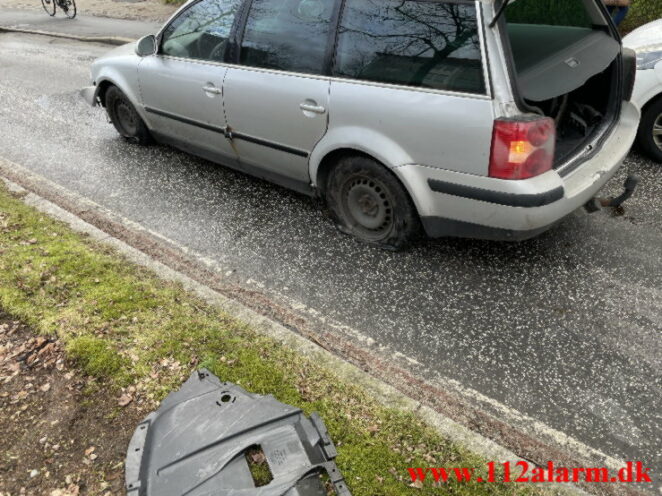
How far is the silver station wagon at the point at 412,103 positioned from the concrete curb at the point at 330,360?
3.70 ft

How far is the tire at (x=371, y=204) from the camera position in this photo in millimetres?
3453

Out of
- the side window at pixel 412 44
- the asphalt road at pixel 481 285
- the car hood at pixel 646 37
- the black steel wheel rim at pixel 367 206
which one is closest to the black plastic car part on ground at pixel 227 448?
the asphalt road at pixel 481 285

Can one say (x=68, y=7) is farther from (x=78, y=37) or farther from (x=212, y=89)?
(x=212, y=89)

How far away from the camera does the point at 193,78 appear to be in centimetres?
430

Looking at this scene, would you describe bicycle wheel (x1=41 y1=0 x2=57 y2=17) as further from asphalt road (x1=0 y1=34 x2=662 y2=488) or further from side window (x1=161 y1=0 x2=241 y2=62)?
side window (x1=161 y1=0 x2=241 y2=62)

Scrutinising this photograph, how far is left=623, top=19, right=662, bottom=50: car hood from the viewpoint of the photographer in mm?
4801

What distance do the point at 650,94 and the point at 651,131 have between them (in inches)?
13.3

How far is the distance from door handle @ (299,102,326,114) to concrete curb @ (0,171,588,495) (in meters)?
1.34

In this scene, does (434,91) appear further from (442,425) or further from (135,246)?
(135,246)

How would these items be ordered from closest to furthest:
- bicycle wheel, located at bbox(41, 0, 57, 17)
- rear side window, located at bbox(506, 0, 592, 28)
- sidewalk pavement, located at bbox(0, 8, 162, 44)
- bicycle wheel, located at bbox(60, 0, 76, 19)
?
rear side window, located at bbox(506, 0, 592, 28) → sidewalk pavement, located at bbox(0, 8, 162, 44) → bicycle wheel, located at bbox(60, 0, 76, 19) → bicycle wheel, located at bbox(41, 0, 57, 17)

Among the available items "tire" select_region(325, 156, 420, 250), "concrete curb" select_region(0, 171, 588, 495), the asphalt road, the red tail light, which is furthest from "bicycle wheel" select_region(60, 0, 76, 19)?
the red tail light

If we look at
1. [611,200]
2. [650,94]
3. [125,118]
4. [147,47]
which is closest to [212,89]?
[147,47]

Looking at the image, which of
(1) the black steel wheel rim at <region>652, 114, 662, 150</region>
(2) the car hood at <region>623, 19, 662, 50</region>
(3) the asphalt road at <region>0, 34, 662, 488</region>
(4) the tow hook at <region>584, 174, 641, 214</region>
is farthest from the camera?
(2) the car hood at <region>623, 19, 662, 50</region>

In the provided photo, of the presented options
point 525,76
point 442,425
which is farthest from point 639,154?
point 442,425
